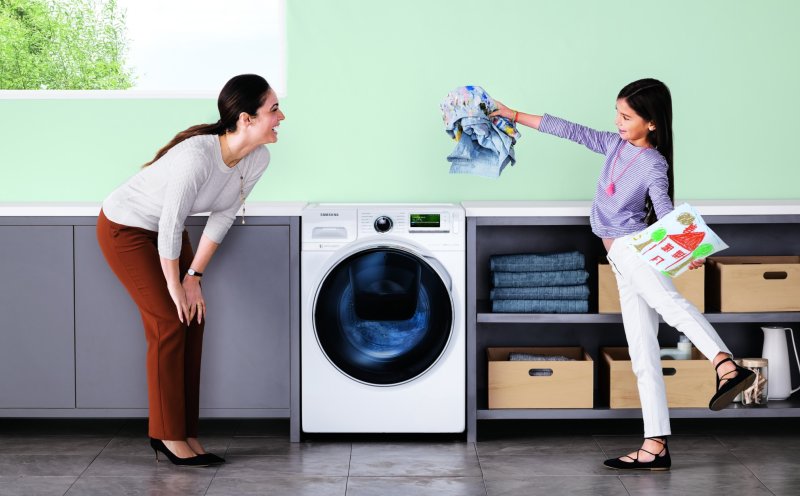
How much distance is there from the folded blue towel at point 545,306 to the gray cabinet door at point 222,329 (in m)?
0.78

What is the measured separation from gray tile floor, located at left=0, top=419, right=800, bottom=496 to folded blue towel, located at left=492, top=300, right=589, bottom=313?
45 centimetres

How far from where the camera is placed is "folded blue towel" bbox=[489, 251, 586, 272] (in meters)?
3.40

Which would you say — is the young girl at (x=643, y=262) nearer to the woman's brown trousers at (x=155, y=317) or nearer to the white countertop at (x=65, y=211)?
the white countertop at (x=65, y=211)

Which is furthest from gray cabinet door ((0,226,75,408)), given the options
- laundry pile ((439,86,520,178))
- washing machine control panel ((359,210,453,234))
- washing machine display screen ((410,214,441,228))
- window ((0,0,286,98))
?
laundry pile ((439,86,520,178))

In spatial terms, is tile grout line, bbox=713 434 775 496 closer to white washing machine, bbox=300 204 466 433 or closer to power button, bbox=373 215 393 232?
white washing machine, bbox=300 204 466 433

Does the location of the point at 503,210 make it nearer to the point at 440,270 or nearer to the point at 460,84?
the point at 440,270

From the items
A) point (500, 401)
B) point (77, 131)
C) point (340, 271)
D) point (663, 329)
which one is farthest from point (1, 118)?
point (663, 329)

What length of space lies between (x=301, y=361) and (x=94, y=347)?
719 millimetres

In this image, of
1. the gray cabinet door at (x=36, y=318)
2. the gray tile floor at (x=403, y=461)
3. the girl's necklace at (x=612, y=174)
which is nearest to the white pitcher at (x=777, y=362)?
the gray tile floor at (x=403, y=461)

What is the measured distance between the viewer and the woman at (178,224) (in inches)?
113

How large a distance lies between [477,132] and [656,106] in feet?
2.00

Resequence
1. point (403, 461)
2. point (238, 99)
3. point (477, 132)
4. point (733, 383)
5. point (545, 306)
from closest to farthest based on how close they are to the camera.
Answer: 1. point (733, 383)
2. point (238, 99)
3. point (403, 461)
4. point (477, 132)
5. point (545, 306)

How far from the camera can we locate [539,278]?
11.1 ft

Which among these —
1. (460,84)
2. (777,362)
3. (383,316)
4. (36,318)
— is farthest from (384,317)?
(777,362)
